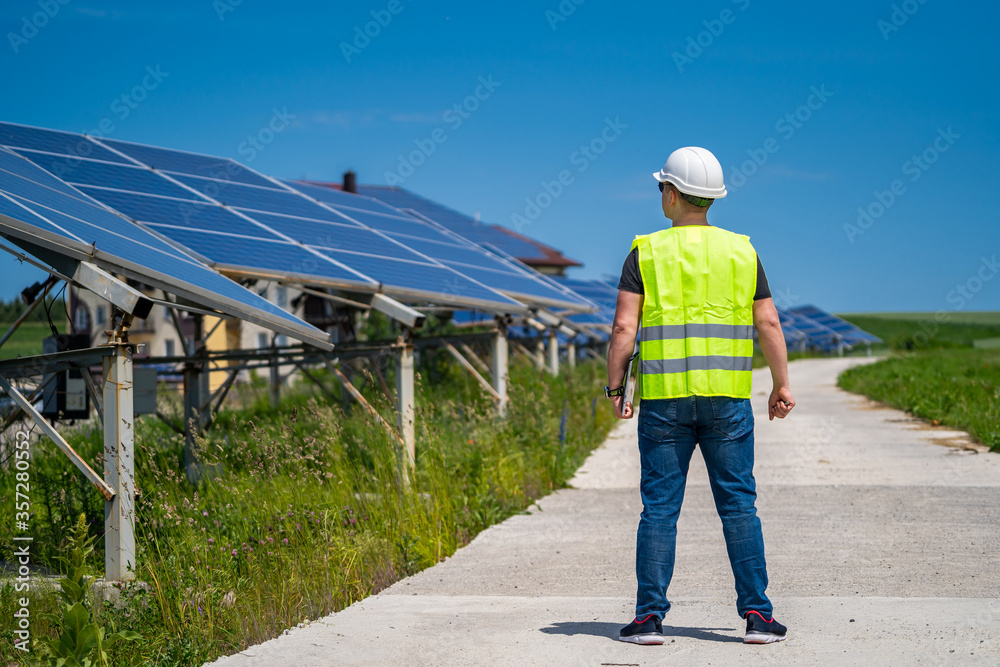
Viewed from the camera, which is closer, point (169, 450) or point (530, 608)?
point (530, 608)

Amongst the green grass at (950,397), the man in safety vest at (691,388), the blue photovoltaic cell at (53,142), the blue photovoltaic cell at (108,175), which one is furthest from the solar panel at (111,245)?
the green grass at (950,397)

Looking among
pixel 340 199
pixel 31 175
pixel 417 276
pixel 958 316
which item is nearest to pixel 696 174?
pixel 31 175

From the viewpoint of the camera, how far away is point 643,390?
4098 millimetres

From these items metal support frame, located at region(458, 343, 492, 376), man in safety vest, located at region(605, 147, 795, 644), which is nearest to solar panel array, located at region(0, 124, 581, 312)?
metal support frame, located at region(458, 343, 492, 376)

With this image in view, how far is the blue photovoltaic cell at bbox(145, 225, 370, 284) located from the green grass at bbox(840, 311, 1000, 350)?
78.4 meters

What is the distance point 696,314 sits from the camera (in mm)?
4023

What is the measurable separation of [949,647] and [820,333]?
75735mm

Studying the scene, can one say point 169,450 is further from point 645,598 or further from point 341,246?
point 645,598

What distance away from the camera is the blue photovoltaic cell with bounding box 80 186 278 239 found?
9734mm

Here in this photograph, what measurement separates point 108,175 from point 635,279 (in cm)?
891

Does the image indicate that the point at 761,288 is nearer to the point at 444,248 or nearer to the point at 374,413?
the point at 374,413

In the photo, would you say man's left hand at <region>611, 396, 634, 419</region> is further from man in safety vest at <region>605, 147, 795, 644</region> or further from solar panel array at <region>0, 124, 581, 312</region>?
solar panel array at <region>0, 124, 581, 312</region>

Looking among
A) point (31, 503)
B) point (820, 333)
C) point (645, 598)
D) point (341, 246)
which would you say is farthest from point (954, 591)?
point (820, 333)

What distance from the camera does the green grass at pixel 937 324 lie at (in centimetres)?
8994
